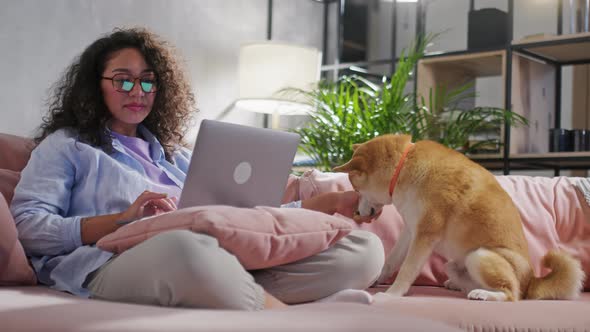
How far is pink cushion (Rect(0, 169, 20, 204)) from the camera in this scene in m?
1.77

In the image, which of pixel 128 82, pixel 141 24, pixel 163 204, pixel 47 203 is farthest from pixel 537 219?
pixel 141 24

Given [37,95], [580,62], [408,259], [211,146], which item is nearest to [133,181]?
[211,146]

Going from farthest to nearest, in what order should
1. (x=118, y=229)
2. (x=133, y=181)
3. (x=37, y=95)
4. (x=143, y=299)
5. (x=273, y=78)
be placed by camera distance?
(x=273, y=78) < (x=37, y=95) < (x=133, y=181) < (x=118, y=229) < (x=143, y=299)

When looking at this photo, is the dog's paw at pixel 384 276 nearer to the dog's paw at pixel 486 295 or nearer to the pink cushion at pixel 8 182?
the dog's paw at pixel 486 295

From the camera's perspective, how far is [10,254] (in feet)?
4.98

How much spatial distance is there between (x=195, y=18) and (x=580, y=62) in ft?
7.84

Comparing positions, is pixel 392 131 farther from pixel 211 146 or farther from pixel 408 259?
pixel 211 146

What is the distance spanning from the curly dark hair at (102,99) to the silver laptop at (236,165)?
410 millimetres

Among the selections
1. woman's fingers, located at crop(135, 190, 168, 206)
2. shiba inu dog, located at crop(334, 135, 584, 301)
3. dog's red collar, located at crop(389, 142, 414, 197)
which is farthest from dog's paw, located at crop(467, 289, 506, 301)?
woman's fingers, located at crop(135, 190, 168, 206)

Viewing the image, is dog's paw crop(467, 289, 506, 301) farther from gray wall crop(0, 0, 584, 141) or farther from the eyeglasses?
gray wall crop(0, 0, 584, 141)

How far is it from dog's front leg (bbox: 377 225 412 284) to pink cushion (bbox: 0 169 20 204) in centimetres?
101

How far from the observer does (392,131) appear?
137 inches

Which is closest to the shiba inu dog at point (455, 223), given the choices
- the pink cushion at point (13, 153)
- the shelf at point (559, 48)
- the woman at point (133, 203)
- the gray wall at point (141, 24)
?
the woman at point (133, 203)

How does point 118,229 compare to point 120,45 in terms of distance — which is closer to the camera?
point 118,229
